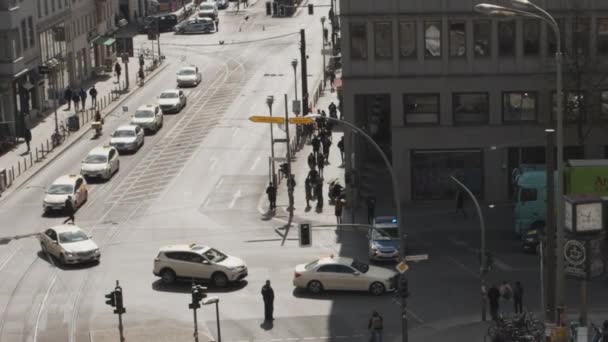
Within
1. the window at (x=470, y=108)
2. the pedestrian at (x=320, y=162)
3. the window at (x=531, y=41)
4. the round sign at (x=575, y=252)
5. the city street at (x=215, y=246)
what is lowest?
the city street at (x=215, y=246)

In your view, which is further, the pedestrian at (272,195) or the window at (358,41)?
the window at (358,41)

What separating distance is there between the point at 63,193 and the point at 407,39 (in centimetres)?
1975

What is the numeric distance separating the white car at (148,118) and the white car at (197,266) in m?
33.6

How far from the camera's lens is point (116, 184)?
285 feet

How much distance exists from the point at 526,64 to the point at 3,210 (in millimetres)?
28698

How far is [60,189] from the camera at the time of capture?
80000 millimetres

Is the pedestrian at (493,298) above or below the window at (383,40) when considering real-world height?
below

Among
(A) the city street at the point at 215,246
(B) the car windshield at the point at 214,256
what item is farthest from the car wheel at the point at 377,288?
(B) the car windshield at the point at 214,256

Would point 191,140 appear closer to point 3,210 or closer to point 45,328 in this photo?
point 3,210

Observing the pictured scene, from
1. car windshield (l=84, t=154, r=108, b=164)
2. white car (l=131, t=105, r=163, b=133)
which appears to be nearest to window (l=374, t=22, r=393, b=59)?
car windshield (l=84, t=154, r=108, b=164)

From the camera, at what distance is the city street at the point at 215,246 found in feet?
200

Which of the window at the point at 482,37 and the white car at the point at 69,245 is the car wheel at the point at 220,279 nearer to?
the white car at the point at 69,245

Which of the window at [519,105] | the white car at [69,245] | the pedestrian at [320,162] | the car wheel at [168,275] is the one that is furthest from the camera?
the pedestrian at [320,162]

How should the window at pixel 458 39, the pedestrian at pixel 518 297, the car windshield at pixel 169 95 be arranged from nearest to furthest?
the pedestrian at pixel 518 297 → the window at pixel 458 39 → the car windshield at pixel 169 95
